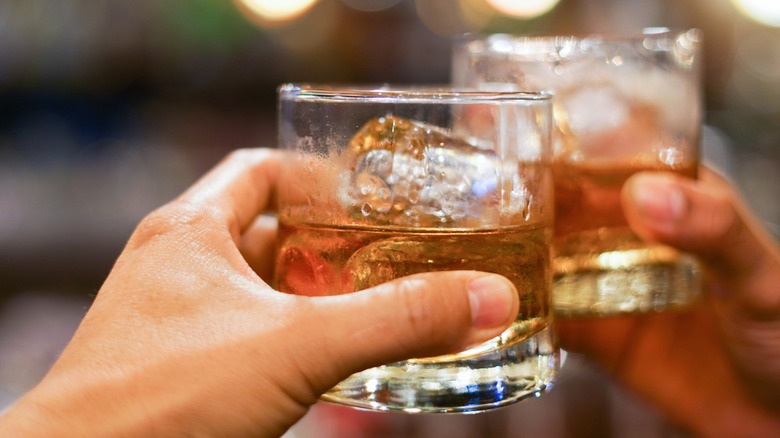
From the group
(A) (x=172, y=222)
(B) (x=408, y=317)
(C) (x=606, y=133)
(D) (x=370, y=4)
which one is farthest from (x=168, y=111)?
(B) (x=408, y=317)

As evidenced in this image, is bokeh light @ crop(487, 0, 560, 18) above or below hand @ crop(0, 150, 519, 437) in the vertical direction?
above

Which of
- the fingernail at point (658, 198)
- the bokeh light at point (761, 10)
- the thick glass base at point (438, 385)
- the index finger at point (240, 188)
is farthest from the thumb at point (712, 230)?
the bokeh light at point (761, 10)

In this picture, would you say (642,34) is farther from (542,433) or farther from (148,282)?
(542,433)

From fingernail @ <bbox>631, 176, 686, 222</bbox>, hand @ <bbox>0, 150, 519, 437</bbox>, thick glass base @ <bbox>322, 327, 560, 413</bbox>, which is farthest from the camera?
fingernail @ <bbox>631, 176, 686, 222</bbox>

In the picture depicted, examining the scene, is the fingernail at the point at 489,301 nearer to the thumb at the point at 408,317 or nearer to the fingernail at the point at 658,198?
the thumb at the point at 408,317

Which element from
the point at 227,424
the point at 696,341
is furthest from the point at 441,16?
the point at 227,424

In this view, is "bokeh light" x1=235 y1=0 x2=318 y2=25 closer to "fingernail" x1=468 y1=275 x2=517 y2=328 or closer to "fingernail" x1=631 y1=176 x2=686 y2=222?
"fingernail" x1=631 y1=176 x2=686 y2=222

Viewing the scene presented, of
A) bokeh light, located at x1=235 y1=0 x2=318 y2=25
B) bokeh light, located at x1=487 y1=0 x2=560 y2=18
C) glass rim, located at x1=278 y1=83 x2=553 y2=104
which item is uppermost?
bokeh light, located at x1=487 y1=0 x2=560 y2=18

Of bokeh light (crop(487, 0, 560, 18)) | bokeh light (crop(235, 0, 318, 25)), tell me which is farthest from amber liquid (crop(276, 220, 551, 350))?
bokeh light (crop(487, 0, 560, 18))
